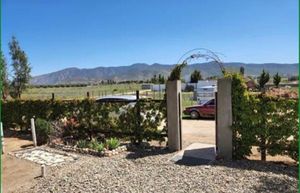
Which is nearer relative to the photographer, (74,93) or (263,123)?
(263,123)

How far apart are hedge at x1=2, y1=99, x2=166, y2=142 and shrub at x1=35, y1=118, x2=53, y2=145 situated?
2.21ft

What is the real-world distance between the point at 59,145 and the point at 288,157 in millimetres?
7023

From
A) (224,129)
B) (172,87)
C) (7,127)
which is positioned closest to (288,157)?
(224,129)

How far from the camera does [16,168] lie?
9320 mm

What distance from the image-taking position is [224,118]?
9000 millimetres

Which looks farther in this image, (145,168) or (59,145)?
(59,145)

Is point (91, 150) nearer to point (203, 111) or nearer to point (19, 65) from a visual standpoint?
point (203, 111)

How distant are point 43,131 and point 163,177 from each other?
638cm

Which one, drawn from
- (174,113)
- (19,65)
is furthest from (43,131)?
(19,65)

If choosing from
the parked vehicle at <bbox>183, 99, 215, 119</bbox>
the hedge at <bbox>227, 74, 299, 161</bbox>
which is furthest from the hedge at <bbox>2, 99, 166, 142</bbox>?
the parked vehicle at <bbox>183, 99, 215, 119</bbox>

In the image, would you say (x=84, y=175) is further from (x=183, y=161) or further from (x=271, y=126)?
(x=271, y=126)

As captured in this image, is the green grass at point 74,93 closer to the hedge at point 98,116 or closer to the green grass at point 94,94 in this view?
the green grass at point 94,94

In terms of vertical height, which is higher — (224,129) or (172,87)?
(172,87)

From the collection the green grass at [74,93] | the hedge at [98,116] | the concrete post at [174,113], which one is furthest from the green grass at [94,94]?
the concrete post at [174,113]
